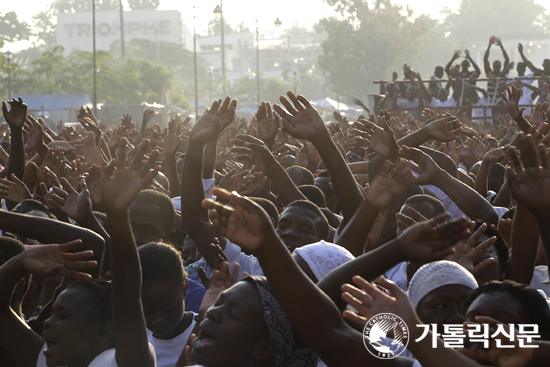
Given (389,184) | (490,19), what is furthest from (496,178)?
(490,19)

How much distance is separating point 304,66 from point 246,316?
85137 millimetres

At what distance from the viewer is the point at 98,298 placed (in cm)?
266

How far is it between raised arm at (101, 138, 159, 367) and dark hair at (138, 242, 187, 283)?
386 mm

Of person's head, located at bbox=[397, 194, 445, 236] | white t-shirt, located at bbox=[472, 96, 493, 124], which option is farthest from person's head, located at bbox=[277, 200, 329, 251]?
white t-shirt, located at bbox=[472, 96, 493, 124]

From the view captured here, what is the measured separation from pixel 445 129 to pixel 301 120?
138 cm

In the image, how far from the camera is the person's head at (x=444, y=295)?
2605mm

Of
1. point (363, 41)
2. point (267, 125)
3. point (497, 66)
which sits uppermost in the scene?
point (363, 41)

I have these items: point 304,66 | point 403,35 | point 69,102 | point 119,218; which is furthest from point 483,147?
point 304,66

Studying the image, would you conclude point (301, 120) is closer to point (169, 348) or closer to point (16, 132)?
point (169, 348)

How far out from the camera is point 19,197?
4.49 meters

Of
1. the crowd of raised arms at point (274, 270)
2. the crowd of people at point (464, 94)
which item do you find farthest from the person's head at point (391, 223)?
the crowd of people at point (464, 94)

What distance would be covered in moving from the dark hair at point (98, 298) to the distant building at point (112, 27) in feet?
362

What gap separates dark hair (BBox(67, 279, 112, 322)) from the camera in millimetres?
2627

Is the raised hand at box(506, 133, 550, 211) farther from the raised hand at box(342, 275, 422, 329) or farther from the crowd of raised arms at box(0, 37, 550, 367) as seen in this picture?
the raised hand at box(342, 275, 422, 329)
